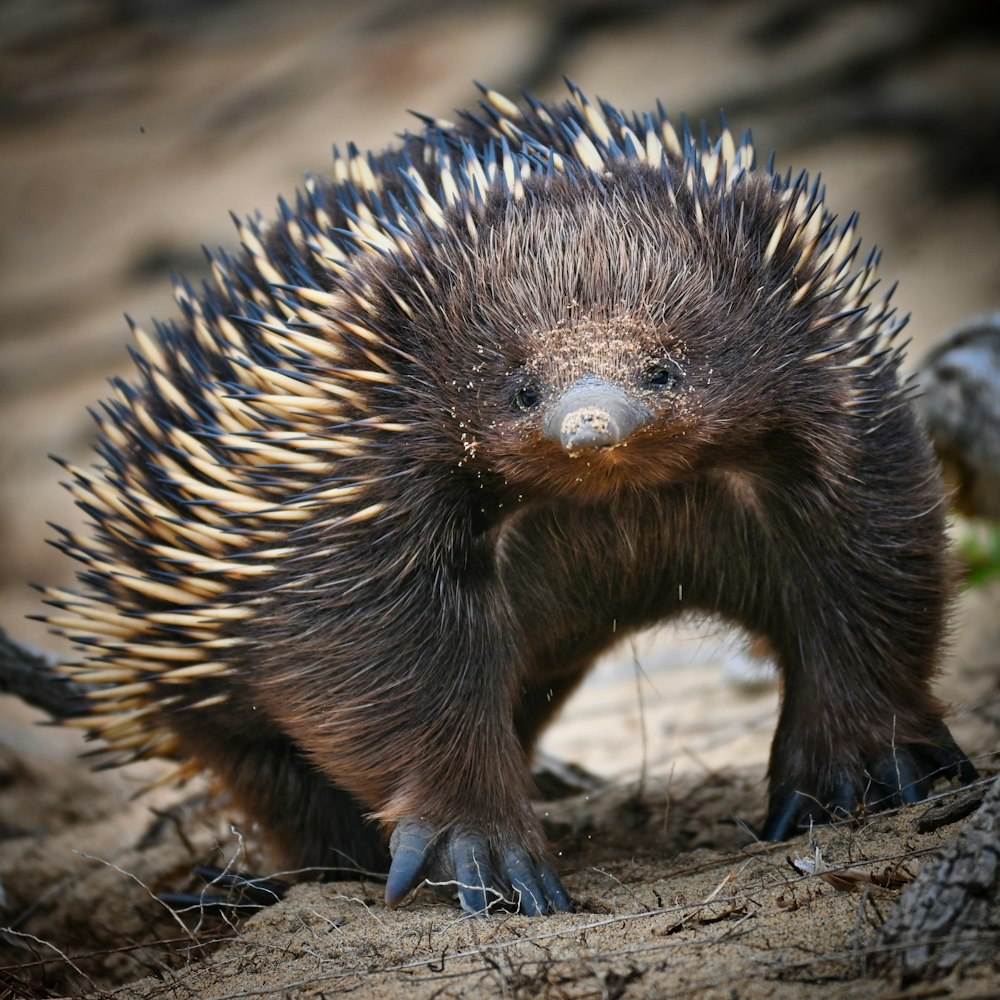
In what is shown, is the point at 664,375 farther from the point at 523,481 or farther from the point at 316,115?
the point at 316,115

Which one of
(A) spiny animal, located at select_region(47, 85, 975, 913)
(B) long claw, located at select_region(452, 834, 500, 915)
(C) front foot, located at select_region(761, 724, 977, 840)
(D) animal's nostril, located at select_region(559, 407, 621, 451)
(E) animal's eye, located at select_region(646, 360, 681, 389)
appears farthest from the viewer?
(C) front foot, located at select_region(761, 724, 977, 840)

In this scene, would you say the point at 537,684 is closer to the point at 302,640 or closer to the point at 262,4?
the point at 302,640

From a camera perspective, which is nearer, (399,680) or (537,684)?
(399,680)

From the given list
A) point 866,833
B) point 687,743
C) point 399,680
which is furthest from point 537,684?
point 687,743

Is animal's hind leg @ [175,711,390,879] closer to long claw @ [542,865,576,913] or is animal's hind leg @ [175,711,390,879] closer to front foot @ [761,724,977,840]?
long claw @ [542,865,576,913]

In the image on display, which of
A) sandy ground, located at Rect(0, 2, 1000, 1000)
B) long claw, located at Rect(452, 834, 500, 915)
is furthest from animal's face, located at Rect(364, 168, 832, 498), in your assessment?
sandy ground, located at Rect(0, 2, 1000, 1000)

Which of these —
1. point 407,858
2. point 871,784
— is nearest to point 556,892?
point 407,858

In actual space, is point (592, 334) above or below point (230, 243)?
below
